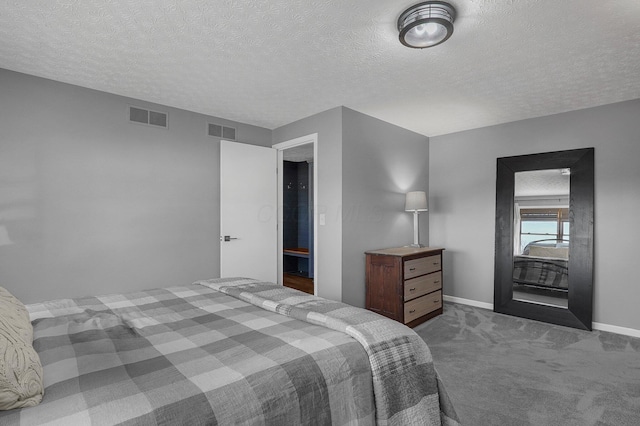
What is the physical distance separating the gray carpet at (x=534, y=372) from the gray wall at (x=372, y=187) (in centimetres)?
106

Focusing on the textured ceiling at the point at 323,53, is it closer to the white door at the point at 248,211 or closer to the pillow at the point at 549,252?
the white door at the point at 248,211

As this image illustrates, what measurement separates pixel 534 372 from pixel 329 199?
2.41m

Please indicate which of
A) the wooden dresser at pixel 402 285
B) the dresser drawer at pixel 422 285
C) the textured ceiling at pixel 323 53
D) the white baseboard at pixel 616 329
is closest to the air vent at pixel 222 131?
the textured ceiling at pixel 323 53

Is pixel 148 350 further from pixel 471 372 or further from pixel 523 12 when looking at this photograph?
pixel 523 12

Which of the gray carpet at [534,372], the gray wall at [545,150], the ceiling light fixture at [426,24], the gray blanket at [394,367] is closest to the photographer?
the gray blanket at [394,367]

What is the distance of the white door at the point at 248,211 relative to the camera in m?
4.01

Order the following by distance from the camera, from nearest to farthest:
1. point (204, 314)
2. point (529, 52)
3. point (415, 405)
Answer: point (415, 405) → point (204, 314) → point (529, 52)

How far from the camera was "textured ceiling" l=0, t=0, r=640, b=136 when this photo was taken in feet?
6.59

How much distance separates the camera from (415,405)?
1.32 meters

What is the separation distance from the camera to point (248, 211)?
4.20 m

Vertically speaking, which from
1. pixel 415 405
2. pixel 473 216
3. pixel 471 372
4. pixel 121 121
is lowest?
pixel 471 372

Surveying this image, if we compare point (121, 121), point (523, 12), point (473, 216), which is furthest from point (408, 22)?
point (473, 216)

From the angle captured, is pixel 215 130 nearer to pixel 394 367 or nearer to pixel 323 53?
pixel 323 53

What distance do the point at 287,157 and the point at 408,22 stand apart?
4667 mm
